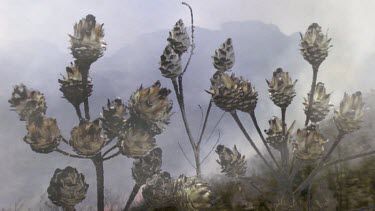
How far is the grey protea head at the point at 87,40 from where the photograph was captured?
204 cm

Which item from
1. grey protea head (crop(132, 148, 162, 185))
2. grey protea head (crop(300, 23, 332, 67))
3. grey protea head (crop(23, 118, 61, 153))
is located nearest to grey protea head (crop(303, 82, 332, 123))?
grey protea head (crop(300, 23, 332, 67))

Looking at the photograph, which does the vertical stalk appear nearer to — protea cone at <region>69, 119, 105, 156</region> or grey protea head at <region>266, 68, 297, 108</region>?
protea cone at <region>69, 119, 105, 156</region>

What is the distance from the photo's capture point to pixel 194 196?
1.83 m

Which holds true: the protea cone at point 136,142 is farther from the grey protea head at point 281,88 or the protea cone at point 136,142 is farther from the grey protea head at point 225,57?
the grey protea head at point 225,57

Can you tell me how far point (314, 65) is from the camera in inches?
124

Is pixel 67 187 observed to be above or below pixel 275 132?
below

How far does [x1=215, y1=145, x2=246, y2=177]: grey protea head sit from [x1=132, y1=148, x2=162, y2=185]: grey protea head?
1.10 metres

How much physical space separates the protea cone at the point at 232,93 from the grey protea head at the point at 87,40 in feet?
2.91

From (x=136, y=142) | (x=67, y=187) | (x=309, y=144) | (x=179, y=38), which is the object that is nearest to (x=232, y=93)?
(x=309, y=144)

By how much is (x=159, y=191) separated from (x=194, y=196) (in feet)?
0.72

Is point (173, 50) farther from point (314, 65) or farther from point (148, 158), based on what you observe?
point (148, 158)

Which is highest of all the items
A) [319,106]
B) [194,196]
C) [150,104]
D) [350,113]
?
[319,106]

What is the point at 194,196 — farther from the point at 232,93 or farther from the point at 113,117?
the point at 232,93

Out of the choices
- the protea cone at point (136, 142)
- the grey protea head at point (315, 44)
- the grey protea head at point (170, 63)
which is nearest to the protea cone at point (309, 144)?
the grey protea head at point (315, 44)
